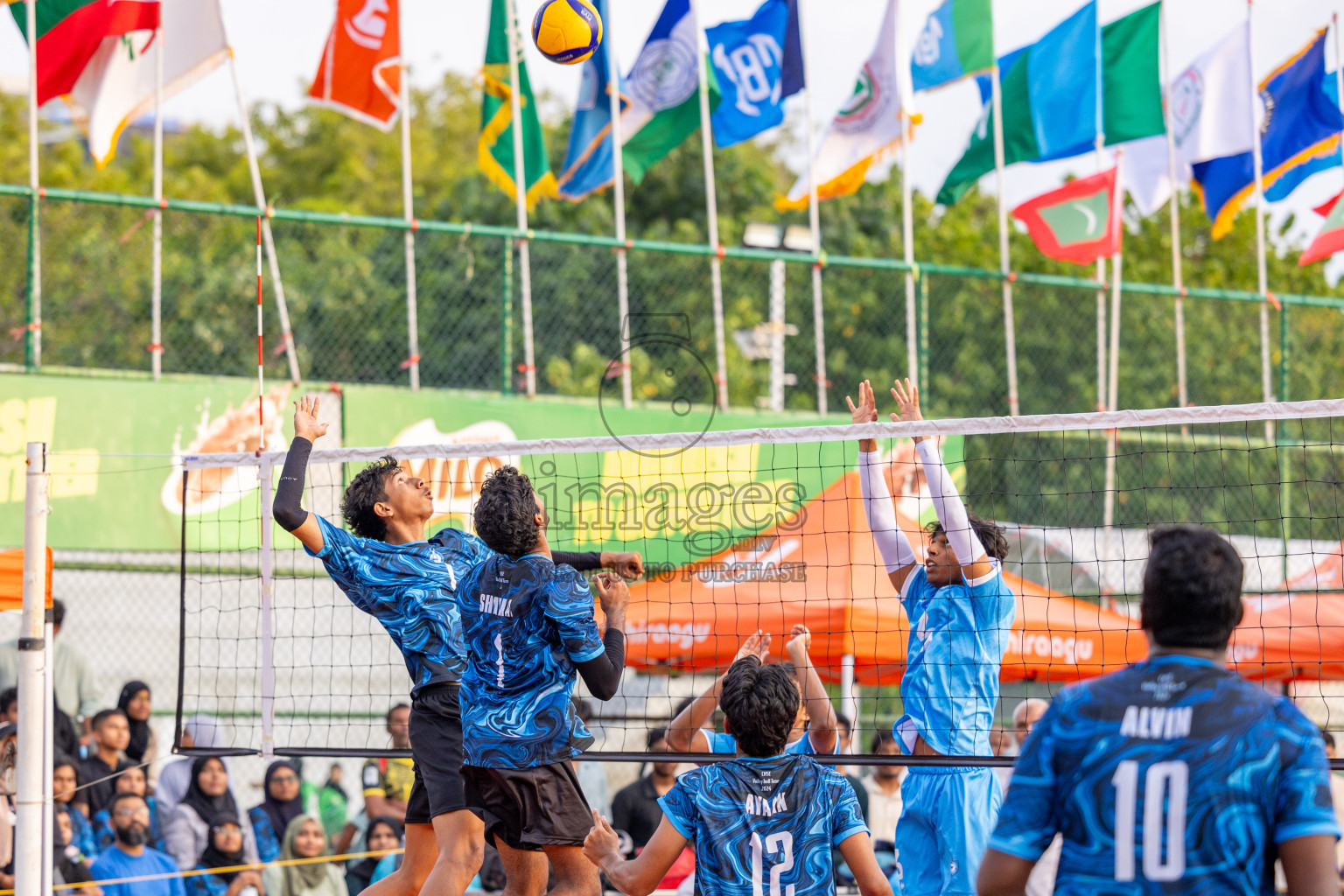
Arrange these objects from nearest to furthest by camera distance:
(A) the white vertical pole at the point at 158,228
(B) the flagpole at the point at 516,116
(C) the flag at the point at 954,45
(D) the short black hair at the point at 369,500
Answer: (D) the short black hair at the point at 369,500 < (A) the white vertical pole at the point at 158,228 < (B) the flagpole at the point at 516,116 < (C) the flag at the point at 954,45

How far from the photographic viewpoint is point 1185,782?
8.39 ft

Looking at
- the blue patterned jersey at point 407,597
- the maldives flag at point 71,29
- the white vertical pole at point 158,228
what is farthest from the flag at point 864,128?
the blue patterned jersey at point 407,597

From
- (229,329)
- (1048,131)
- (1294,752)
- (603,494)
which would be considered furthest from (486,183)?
(1294,752)

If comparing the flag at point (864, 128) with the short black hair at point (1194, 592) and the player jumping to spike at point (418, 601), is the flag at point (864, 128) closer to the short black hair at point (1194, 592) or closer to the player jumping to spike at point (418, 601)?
the player jumping to spike at point (418, 601)

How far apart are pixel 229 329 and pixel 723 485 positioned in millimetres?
6838

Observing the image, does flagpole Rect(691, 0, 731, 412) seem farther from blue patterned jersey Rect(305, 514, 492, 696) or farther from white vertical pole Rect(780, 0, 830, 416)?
blue patterned jersey Rect(305, 514, 492, 696)

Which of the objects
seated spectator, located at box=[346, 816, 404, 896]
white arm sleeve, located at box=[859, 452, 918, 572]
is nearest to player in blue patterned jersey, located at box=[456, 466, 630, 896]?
white arm sleeve, located at box=[859, 452, 918, 572]

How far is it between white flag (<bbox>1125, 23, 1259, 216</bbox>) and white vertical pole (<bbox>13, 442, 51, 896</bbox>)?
12.7 meters

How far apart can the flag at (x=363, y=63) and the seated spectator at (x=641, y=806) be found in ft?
22.7

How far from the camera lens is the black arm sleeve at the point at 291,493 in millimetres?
5031

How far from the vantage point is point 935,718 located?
529 centimetres

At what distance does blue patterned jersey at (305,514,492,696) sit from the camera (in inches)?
206

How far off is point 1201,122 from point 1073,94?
174 centimetres

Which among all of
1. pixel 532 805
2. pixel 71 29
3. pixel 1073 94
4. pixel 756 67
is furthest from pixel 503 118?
pixel 532 805
